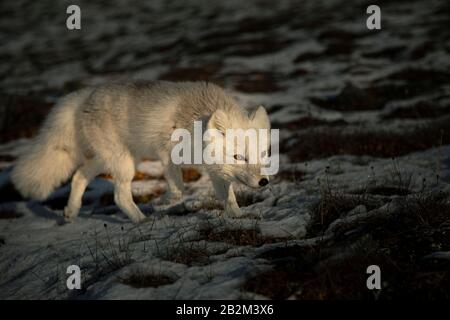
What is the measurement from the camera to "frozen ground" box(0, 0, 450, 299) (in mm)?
3789

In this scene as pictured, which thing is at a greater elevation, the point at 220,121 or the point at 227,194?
the point at 220,121

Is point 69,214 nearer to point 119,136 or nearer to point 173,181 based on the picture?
point 119,136

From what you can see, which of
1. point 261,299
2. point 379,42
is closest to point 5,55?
point 379,42

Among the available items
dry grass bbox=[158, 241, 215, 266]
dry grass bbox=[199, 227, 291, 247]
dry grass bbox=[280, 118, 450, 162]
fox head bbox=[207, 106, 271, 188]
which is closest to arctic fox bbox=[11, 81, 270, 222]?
fox head bbox=[207, 106, 271, 188]

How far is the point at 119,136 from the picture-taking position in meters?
6.58

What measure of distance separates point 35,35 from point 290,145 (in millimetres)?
34589

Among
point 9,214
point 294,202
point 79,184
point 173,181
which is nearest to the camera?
point 294,202

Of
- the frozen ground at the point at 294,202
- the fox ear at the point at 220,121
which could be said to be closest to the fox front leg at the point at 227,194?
the frozen ground at the point at 294,202

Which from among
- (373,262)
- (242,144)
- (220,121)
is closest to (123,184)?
(220,121)

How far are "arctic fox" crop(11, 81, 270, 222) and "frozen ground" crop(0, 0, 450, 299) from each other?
60cm

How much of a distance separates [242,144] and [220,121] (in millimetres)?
406

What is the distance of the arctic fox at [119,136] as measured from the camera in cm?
602
